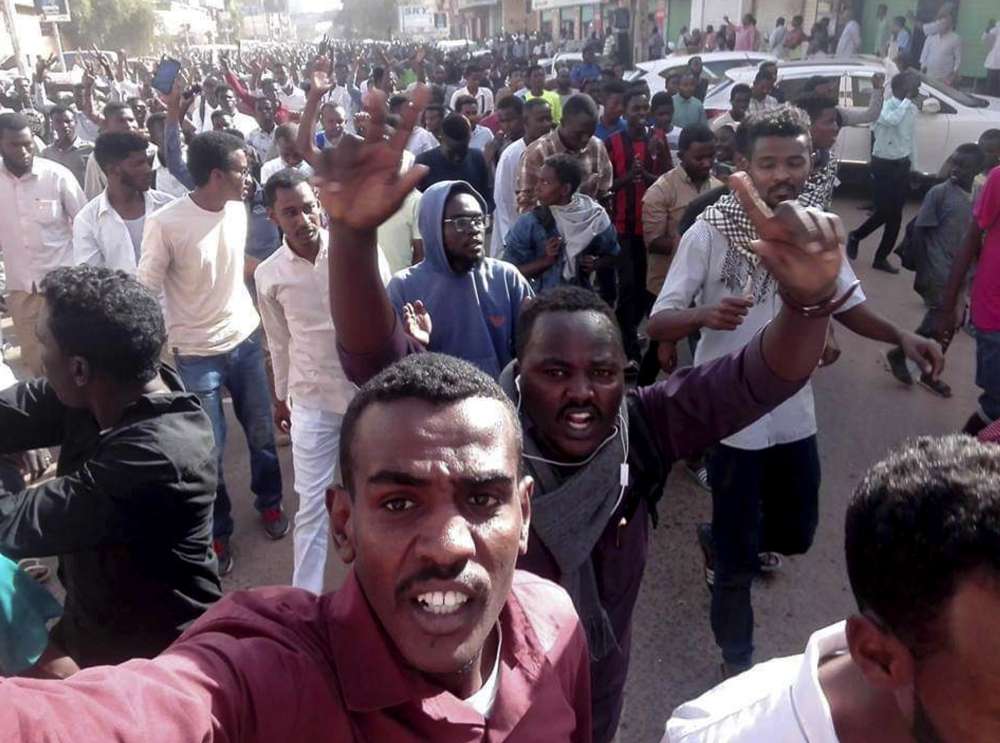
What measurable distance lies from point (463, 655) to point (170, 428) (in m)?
1.09

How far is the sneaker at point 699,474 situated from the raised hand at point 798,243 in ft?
9.01

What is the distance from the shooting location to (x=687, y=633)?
10.9ft

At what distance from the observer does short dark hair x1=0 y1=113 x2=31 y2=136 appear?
15.1 ft

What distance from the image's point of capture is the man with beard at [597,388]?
167 centimetres

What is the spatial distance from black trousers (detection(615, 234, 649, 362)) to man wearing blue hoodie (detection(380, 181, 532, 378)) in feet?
7.29

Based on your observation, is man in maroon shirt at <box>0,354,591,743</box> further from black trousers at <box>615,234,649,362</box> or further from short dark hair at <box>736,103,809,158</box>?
black trousers at <box>615,234,649,362</box>

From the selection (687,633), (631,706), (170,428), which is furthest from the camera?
(687,633)

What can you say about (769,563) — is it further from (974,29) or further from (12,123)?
(974,29)

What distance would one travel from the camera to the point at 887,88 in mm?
9922

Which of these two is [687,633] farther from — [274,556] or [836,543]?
[274,556]

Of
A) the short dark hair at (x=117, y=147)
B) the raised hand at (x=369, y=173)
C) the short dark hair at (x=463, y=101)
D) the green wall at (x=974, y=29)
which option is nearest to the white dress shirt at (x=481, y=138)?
the short dark hair at (x=463, y=101)

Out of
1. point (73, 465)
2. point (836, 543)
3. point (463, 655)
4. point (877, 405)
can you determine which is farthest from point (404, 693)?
point (877, 405)

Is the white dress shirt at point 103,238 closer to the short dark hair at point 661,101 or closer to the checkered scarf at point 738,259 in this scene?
the checkered scarf at point 738,259

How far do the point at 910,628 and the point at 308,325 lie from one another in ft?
9.08
